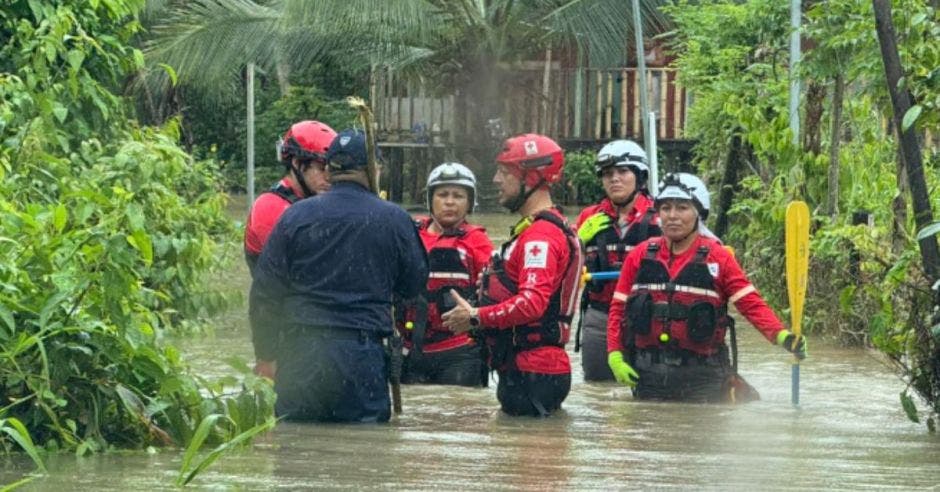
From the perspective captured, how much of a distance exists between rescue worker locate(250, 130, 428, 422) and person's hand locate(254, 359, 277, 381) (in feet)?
0.12

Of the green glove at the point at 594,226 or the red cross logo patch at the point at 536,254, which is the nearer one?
the red cross logo patch at the point at 536,254

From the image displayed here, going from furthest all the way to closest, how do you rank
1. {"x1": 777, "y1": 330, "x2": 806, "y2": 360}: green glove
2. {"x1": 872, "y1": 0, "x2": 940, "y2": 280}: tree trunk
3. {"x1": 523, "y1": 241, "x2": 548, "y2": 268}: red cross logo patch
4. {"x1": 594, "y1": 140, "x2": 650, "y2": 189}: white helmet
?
1. {"x1": 594, "y1": 140, "x2": 650, "y2": 189}: white helmet
2. {"x1": 777, "y1": 330, "x2": 806, "y2": 360}: green glove
3. {"x1": 523, "y1": 241, "x2": 548, "y2": 268}: red cross logo patch
4. {"x1": 872, "y1": 0, "x2": 940, "y2": 280}: tree trunk

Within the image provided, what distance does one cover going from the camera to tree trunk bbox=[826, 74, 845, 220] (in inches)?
550

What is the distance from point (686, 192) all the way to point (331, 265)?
242 centimetres

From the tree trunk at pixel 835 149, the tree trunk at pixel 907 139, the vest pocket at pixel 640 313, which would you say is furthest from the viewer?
the tree trunk at pixel 835 149

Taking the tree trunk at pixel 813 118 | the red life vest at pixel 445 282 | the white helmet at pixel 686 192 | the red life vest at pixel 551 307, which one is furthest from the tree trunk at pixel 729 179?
the red life vest at pixel 551 307

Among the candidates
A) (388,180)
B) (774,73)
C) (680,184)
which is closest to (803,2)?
(774,73)

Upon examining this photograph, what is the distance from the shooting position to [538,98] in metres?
30.2

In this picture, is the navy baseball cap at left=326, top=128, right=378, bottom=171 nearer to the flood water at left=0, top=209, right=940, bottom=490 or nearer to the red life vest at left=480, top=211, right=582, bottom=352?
the flood water at left=0, top=209, right=940, bottom=490

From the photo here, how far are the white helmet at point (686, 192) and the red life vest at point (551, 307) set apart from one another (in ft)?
2.58

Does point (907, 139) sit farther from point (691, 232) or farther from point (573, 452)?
point (573, 452)

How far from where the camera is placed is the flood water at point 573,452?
707 centimetres

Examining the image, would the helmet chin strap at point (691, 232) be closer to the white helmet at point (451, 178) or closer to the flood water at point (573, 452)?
the flood water at point (573, 452)

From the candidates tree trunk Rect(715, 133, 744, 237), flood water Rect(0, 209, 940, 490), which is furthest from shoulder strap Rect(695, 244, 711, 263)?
tree trunk Rect(715, 133, 744, 237)
